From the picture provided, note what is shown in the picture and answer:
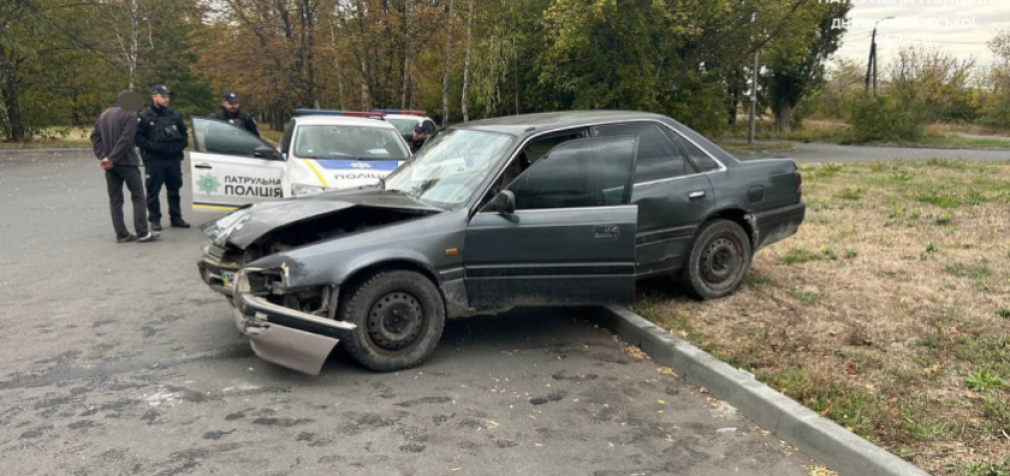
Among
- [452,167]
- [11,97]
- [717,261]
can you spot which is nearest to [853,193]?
[717,261]

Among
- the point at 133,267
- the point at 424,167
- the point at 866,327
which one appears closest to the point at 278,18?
the point at 133,267

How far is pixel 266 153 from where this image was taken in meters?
9.37

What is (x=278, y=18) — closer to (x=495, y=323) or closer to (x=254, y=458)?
(x=495, y=323)

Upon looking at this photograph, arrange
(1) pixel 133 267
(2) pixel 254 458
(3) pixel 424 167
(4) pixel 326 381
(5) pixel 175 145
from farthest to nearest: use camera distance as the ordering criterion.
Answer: (5) pixel 175 145 → (1) pixel 133 267 → (3) pixel 424 167 → (4) pixel 326 381 → (2) pixel 254 458

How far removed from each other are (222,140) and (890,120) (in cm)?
3143

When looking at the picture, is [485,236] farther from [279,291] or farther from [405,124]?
[405,124]

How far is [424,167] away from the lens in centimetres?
594

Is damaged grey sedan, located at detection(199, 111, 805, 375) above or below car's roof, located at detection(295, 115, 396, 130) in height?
below

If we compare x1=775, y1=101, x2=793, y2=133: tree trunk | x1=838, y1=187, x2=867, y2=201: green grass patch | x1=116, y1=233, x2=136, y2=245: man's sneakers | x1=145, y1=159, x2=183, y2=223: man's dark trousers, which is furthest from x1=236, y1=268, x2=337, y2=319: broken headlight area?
x1=775, y1=101, x2=793, y2=133: tree trunk

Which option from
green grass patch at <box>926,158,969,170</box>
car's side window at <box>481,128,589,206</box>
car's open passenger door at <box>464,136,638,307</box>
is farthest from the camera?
green grass patch at <box>926,158,969,170</box>

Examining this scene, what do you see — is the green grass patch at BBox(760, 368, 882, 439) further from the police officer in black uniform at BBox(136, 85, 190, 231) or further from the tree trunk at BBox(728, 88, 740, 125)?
the tree trunk at BBox(728, 88, 740, 125)

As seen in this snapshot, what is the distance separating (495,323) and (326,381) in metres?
1.71

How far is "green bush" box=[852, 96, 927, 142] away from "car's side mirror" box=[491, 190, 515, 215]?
32.9 m

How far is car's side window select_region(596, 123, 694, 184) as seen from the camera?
5.80 m
